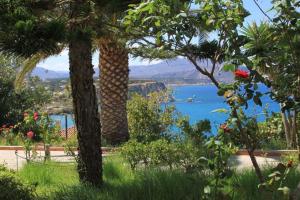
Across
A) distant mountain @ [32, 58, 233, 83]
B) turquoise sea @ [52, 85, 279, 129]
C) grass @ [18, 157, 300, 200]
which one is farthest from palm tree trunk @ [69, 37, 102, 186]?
turquoise sea @ [52, 85, 279, 129]

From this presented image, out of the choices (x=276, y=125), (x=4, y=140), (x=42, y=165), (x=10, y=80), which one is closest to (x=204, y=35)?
(x=276, y=125)

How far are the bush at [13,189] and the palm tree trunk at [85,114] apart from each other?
1055mm

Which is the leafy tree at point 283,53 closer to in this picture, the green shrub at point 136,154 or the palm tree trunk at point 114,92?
the green shrub at point 136,154

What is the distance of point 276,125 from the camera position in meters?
15.1

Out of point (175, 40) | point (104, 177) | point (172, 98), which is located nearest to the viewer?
point (175, 40)

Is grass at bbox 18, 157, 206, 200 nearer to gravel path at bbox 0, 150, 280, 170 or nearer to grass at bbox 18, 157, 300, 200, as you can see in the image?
grass at bbox 18, 157, 300, 200

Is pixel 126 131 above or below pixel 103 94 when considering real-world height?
below

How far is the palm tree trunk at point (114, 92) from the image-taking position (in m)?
16.8

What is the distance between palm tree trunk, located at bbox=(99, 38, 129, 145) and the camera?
16766mm

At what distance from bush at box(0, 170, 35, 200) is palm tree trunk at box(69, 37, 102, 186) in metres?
1.06

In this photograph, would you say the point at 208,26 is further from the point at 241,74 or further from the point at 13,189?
the point at 13,189

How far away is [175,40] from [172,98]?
1523 cm

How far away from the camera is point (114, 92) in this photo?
16922mm

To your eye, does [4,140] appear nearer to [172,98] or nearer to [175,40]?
[172,98]
